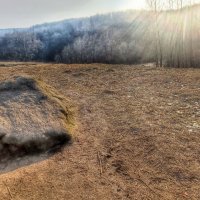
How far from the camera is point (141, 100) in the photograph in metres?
9.19

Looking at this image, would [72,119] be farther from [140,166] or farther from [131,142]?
[140,166]

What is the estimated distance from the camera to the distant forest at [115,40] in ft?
88.7

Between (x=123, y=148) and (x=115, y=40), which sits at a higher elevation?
(x=123, y=148)

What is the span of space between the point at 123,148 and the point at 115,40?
4612 cm

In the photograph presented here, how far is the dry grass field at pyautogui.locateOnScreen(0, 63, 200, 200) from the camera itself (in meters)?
5.48

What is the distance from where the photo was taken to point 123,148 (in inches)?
266

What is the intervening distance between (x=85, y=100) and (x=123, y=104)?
3.27 ft

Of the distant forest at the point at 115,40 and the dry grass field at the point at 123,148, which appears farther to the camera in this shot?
the distant forest at the point at 115,40

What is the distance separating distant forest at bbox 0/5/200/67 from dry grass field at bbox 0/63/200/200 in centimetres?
1453

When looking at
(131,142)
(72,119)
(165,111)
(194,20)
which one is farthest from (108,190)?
(194,20)

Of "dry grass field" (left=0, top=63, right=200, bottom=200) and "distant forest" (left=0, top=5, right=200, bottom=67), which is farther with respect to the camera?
"distant forest" (left=0, top=5, right=200, bottom=67)

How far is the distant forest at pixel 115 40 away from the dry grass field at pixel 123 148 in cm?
1453

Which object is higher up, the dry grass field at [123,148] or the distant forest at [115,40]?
the dry grass field at [123,148]

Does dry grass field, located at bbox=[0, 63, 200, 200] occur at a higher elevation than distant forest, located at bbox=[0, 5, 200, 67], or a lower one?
higher
